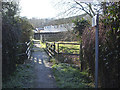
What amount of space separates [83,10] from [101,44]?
11745 millimetres

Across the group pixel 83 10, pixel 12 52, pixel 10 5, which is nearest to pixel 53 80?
pixel 12 52

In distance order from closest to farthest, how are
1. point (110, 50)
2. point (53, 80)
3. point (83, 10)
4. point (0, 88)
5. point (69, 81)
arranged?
point (110, 50) → point (0, 88) → point (69, 81) → point (53, 80) → point (83, 10)

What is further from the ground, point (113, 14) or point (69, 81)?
point (113, 14)

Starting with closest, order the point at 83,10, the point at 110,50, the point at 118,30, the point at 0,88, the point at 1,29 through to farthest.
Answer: the point at 118,30 < the point at 110,50 < the point at 0,88 < the point at 1,29 < the point at 83,10

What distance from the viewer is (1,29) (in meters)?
5.17

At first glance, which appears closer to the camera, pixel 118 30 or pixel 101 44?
pixel 118 30

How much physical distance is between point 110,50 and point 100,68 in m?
0.79

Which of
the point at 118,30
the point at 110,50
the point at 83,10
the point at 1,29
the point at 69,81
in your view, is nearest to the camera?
the point at 118,30

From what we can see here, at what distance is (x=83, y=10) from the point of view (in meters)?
16.0

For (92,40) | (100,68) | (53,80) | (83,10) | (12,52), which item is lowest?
(53,80)

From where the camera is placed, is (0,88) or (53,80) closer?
(0,88)

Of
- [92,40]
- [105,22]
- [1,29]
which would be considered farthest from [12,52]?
[105,22]

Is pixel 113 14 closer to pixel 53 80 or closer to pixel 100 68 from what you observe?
pixel 100 68

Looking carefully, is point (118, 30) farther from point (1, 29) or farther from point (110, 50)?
point (1, 29)
